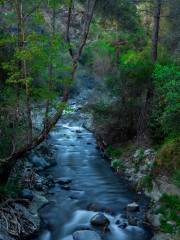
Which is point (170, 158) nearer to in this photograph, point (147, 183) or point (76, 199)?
point (147, 183)

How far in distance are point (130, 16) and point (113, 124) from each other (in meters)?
7.16

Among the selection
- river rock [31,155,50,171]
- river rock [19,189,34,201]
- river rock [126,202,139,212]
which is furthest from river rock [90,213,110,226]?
river rock [31,155,50,171]

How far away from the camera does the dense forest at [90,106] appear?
Result: 10344 mm

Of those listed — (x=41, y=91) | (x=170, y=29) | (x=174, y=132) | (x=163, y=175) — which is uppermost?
(x=170, y=29)

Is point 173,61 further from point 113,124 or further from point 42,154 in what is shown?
point 42,154

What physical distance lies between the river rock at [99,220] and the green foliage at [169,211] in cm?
164

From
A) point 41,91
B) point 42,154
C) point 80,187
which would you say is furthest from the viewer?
point 42,154

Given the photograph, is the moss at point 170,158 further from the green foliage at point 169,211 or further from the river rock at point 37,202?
the river rock at point 37,202

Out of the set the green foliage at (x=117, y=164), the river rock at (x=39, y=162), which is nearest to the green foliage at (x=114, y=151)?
the green foliage at (x=117, y=164)

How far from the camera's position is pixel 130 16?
843 inches

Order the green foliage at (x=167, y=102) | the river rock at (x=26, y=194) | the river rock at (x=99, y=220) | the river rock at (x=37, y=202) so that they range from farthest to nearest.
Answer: the green foliage at (x=167, y=102)
the river rock at (x=26, y=194)
the river rock at (x=37, y=202)
the river rock at (x=99, y=220)

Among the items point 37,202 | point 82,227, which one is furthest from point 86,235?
point 37,202

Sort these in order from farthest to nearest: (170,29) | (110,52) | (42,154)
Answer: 1. (110,52)
2. (170,29)
3. (42,154)

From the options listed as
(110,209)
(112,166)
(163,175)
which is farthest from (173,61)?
(110,209)
